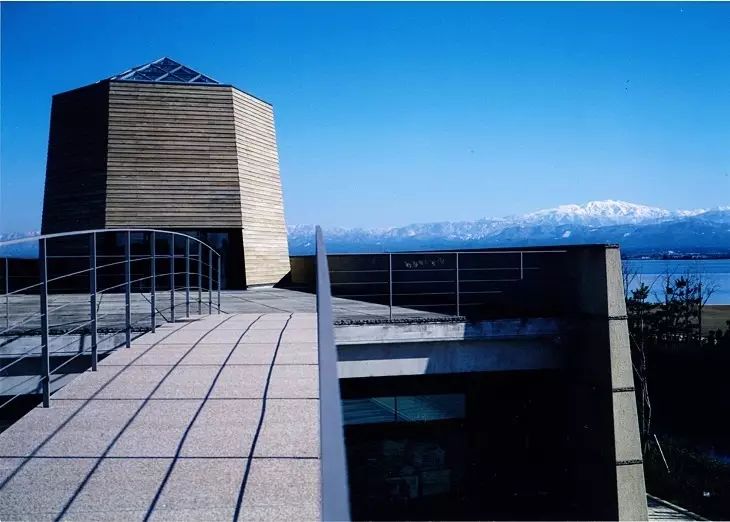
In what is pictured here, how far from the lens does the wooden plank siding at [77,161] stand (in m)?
17.1

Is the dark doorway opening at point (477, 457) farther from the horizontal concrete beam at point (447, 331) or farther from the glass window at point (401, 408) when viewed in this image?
the glass window at point (401, 408)

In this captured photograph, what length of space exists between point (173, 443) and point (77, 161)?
1566 cm

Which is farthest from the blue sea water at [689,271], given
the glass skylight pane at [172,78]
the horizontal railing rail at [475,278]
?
the glass skylight pane at [172,78]

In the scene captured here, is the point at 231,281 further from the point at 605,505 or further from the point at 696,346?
the point at 696,346

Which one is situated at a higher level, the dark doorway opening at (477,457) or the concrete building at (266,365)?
the concrete building at (266,365)

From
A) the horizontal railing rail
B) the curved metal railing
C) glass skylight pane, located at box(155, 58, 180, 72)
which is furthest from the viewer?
glass skylight pane, located at box(155, 58, 180, 72)

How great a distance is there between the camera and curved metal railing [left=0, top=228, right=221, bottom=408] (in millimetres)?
4844

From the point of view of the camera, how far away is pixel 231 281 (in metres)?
18.3

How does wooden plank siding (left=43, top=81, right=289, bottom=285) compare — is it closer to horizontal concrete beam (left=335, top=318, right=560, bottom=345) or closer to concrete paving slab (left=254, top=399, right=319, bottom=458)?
horizontal concrete beam (left=335, top=318, right=560, bottom=345)

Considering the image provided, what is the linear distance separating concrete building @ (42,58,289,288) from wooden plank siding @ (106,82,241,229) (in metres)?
0.03

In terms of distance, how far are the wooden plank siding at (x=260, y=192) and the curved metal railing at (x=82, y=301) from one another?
143 cm

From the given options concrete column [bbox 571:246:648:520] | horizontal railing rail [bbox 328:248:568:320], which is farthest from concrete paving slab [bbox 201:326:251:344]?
concrete column [bbox 571:246:648:520]

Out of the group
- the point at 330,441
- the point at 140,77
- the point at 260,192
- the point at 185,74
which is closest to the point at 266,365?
the point at 330,441

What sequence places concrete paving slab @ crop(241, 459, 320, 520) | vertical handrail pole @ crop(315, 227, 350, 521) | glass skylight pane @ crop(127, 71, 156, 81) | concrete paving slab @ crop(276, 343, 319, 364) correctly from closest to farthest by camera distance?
vertical handrail pole @ crop(315, 227, 350, 521) < concrete paving slab @ crop(241, 459, 320, 520) < concrete paving slab @ crop(276, 343, 319, 364) < glass skylight pane @ crop(127, 71, 156, 81)
